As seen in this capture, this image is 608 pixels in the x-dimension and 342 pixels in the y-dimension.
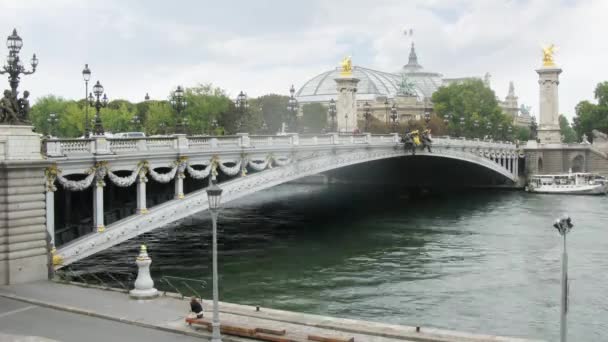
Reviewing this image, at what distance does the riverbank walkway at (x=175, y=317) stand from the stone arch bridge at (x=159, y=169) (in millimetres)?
3923

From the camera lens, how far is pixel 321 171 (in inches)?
1761

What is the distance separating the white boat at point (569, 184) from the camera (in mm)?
79938

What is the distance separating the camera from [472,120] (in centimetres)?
11531

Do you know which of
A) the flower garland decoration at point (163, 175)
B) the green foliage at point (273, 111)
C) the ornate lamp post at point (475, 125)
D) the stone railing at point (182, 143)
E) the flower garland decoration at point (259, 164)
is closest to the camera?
the stone railing at point (182, 143)

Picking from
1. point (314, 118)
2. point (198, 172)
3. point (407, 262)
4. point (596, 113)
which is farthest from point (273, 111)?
point (198, 172)

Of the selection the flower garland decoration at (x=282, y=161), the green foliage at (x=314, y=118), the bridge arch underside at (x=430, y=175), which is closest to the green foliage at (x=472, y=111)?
the green foliage at (x=314, y=118)

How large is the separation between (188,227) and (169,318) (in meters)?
31.8

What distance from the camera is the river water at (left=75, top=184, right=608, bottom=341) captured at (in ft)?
88.7

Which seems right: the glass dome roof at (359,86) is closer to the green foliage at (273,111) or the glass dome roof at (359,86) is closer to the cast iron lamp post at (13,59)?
the green foliage at (273,111)

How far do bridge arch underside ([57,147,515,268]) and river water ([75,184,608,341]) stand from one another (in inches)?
139

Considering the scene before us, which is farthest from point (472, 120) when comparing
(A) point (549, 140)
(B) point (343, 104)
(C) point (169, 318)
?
(C) point (169, 318)

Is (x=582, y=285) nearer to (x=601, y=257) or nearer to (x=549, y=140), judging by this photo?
(x=601, y=257)

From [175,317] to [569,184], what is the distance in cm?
7002

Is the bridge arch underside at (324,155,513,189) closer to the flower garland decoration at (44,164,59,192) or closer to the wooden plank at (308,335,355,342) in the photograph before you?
the flower garland decoration at (44,164,59,192)
